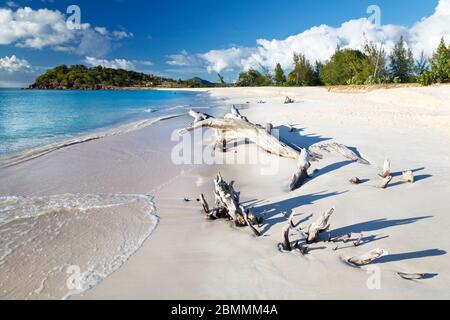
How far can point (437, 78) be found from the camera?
26156 mm

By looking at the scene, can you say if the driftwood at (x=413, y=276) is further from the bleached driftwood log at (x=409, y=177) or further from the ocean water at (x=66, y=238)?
the ocean water at (x=66, y=238)

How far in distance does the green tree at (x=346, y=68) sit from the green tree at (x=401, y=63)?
3.22m

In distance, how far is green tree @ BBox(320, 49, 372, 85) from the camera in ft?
141

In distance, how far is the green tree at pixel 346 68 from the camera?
4312cm

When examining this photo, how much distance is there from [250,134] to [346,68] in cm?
4609

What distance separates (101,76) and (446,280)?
171 meters

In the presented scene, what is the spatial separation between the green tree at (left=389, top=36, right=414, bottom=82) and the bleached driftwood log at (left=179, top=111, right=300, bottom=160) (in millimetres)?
38820

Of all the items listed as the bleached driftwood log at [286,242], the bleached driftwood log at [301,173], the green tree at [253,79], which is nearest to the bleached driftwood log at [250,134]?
the bleached driftwood log at [301,173]

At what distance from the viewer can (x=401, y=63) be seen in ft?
131

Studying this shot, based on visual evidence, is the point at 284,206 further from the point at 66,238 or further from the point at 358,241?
the point at 66,238

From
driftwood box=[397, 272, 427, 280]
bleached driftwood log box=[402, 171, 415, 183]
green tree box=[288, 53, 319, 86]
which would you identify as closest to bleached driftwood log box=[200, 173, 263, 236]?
driftwood box=[397, 272, 427, 280]

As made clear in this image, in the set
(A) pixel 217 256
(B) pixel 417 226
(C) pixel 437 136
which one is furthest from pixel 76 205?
(C) pixel 437 136

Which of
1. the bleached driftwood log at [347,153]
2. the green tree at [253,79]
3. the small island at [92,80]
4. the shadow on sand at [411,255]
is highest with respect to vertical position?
the small island at [92,80]
